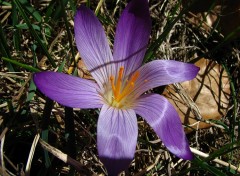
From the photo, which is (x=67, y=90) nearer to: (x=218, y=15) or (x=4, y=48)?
(x=4, y=48)

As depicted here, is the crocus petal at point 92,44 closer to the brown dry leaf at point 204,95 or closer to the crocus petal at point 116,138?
the crocus petal at point 116,138


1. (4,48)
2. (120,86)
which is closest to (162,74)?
(120,86)

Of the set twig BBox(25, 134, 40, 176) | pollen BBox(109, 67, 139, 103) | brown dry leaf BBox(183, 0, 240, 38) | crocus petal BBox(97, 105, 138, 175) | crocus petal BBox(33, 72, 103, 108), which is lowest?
twig BBox(25, 134, 40, 176)

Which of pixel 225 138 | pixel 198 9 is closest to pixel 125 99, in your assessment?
pixel 225 138

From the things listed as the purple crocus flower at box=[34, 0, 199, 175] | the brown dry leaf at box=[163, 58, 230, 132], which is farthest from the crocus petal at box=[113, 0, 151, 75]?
the brown dry leaf at box=[163, 58, 230, 132]

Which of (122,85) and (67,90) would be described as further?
(122,85)

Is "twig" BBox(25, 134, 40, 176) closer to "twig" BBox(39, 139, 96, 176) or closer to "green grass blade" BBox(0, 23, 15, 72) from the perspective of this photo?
"twig" BBox(39, 139, 96, 176)
